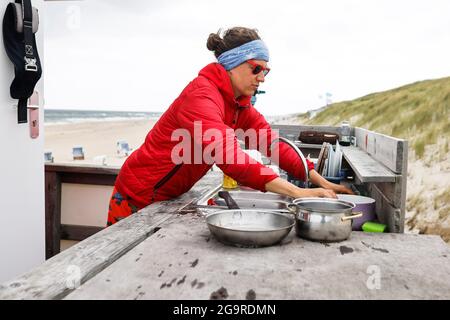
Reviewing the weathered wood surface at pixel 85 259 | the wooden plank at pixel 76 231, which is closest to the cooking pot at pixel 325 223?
the weathered wood surface at pixel 85 259

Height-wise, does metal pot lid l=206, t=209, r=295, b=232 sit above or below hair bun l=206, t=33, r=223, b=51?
below

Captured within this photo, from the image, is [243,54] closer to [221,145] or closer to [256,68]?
[256,68]

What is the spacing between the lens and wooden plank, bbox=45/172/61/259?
447 cm

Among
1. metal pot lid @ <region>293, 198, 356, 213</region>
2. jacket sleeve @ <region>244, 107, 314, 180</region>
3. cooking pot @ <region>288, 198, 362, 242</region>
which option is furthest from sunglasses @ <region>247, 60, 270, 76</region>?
cooking pot @ <region>288, 198, 362, 242</region>

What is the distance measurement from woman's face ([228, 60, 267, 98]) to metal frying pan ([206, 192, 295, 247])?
0.84 metres

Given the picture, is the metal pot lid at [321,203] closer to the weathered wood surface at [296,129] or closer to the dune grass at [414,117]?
the weathered wood surface at [296,129]

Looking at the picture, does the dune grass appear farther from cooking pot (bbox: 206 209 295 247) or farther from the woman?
cooking pot (bbox: 206 209 295 247)

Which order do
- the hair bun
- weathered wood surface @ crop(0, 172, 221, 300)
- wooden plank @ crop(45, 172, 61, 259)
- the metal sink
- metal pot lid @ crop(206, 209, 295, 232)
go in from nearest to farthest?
1. weathered wood surface @ crop(0, 172, 221, 300)
2. metal pot lid @ crop(206, 209, 295, 232)
3. the hair bun
4. the metal sink
5. wooden plank @ crop(45, 172, 61, 259)

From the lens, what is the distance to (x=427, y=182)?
11758mm

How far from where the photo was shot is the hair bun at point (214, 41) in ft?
8.43

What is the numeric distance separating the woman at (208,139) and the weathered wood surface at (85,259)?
10.1 inches

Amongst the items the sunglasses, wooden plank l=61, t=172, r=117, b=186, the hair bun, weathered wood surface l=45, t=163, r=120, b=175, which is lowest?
wooden plank l=61, t=172, r=117, b=186

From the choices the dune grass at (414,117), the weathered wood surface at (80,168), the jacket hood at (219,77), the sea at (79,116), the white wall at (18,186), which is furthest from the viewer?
the sea at (79,116)

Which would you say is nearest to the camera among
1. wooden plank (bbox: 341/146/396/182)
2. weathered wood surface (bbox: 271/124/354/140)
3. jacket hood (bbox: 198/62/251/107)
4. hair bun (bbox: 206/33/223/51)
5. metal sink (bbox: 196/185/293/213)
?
wooden plank (bbox: 341/146/396/182)
